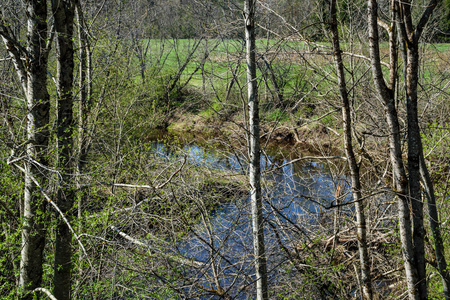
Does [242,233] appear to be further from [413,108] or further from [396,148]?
[413,108]

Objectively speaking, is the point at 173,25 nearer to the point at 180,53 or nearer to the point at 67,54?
the point at 180,53

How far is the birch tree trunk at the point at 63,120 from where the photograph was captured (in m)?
6.14

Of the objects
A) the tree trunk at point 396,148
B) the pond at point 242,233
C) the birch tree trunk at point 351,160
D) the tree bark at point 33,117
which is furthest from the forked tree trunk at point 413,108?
the tree bark at point 33,117

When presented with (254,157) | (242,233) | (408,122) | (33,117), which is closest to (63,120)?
(33,117)

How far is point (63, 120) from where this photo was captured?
621 cm

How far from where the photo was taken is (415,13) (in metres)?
14.7

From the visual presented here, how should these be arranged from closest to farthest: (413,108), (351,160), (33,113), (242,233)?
(413,108)
(351,160)
(33,113)
(242,233)

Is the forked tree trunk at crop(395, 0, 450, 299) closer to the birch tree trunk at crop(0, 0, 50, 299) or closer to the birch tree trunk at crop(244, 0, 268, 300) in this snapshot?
the birch tree trunk at crop(244, 0, 268, 300)

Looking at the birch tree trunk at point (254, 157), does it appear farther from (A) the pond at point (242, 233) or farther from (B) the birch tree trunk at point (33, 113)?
(B) the birch tree trunk at point (33, 113)

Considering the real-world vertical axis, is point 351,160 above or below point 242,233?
above

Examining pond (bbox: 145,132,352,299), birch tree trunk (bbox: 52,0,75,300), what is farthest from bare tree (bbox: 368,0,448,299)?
birch tree trunk (bbox: 52,0,75,300)

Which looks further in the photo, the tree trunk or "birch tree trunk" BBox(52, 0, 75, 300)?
"birch tree trunk" BBox(52, 0, 75, 300)

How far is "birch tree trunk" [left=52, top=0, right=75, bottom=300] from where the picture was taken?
6137 millimetres

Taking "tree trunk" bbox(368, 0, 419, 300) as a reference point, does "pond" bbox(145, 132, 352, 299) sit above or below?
below
